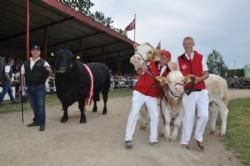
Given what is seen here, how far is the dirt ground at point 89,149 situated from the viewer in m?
5.58

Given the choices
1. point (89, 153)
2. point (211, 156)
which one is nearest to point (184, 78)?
point (211, 156)

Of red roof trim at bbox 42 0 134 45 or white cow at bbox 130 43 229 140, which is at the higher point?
red roof trim at bbox 42 0 134 45

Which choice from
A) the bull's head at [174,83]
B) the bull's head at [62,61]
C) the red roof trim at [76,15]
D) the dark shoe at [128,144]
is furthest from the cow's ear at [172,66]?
the red roof trim at [76,15]

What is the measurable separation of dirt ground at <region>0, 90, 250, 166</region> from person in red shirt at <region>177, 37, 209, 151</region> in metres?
0.41

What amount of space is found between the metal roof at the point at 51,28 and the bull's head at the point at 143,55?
8484 millimetres

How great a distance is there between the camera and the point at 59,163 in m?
5.36

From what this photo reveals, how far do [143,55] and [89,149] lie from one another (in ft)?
6.55

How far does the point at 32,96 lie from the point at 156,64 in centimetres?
295

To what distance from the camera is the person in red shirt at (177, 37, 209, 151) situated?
669 centimetres

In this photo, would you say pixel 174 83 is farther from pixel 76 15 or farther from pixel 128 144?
pixel 76 15

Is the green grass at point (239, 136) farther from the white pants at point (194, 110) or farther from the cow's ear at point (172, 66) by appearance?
the cow's ear at point (172, 66)

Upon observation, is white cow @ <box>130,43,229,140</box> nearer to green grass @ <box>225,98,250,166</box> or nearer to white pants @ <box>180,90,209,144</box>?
white pants @ <box>180,90,209,144</box>

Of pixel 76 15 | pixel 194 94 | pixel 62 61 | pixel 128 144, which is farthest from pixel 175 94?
pixel 76 15

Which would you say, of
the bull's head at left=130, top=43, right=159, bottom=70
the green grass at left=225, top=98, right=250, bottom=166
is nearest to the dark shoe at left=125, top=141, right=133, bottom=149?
the bull's head at left=130, top=43, right=159, bottom=70
